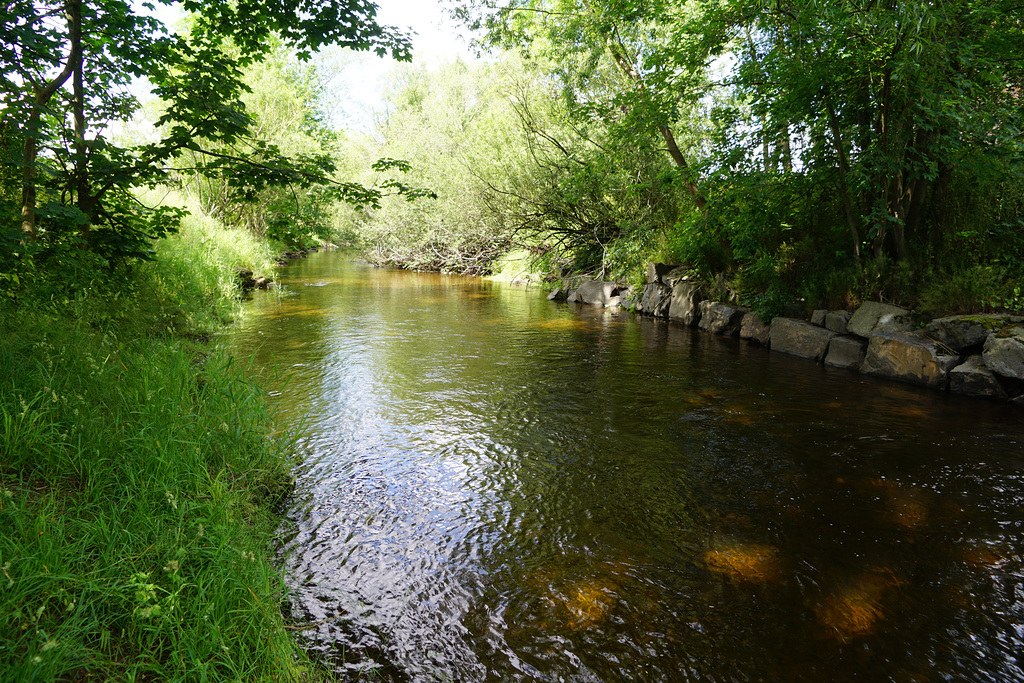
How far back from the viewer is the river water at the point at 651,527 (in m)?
3.13

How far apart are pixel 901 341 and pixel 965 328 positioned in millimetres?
820

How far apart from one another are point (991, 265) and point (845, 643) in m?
8.08

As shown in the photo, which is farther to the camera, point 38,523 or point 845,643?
point 845,643

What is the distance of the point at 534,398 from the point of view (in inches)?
306

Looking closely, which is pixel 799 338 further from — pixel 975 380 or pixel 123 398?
pixel 123 398

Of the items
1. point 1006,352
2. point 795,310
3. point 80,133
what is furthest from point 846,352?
point 80,133

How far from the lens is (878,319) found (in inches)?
362

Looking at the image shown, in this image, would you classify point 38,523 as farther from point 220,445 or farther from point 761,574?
point 761,574

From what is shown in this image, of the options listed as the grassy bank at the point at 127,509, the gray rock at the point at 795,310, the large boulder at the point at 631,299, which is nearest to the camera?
the grassy bank at the point at 127,509

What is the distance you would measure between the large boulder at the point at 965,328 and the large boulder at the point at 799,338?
1.75 meters

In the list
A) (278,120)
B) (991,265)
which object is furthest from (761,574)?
(278,120)

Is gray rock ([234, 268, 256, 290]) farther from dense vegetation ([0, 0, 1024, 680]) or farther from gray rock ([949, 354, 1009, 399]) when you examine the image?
gray rock ([949, 354, 1009, 399])

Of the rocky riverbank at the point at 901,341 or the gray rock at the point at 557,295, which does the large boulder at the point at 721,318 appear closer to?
the rocky riverbank at the point at 901,341

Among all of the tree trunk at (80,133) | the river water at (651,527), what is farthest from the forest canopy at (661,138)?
the river water at (651,527)
